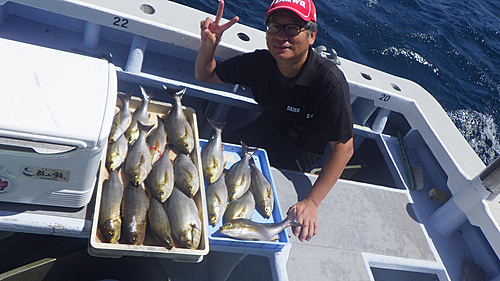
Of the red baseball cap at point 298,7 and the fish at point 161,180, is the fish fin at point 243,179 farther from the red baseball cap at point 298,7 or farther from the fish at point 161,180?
the red baseball cap at point 298,7

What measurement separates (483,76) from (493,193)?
23.4ft

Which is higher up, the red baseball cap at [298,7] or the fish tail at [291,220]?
the red baseball cap at [298,7]

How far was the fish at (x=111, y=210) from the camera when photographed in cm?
204

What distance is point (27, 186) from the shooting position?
186 cm

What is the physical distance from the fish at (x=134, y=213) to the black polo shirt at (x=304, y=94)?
52.5 inches

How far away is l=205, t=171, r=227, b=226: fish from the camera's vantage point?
2523mm

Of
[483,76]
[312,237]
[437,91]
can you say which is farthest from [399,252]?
[483,76]

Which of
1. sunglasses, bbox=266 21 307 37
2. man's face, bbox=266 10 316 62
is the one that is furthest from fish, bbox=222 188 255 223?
sunglasses, bbox=266 21 307 37

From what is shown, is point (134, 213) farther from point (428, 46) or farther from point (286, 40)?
point (428, 46)

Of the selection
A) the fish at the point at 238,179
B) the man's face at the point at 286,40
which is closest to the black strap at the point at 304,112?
the man's face at the point at 286,40

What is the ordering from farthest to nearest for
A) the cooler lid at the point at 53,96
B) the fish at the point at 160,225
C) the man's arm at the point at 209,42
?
the man's arm at the point at 209,42 → the fish at the point at 160,225 → the cooler lid at the point at 53,96

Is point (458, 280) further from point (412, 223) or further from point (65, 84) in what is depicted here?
point (65, 84)

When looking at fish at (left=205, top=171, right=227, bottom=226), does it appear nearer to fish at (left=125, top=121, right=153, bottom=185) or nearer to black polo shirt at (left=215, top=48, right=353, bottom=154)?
fish at (left=125, top=121, right=153, bottom=185)

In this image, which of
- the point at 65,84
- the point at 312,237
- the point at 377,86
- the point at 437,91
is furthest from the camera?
the point at 437,91
